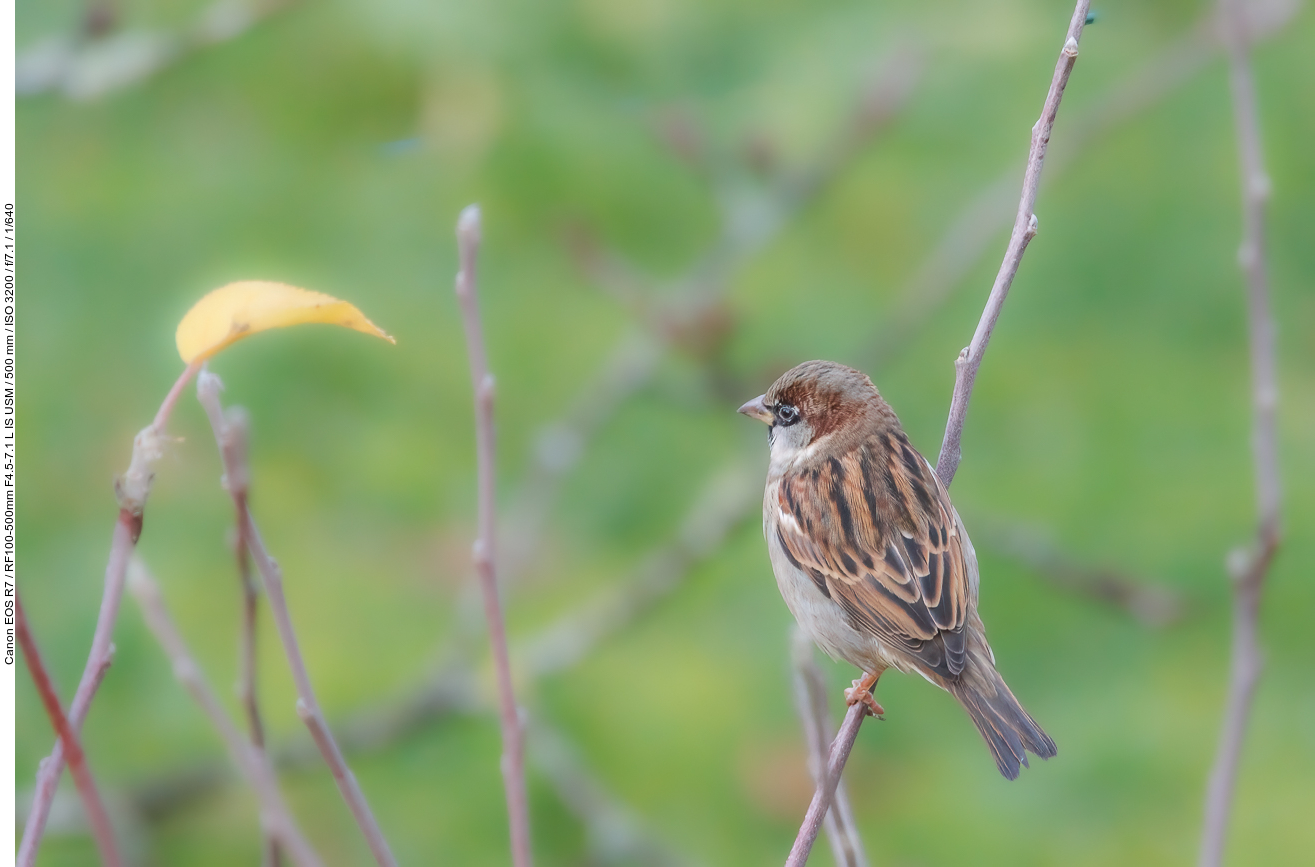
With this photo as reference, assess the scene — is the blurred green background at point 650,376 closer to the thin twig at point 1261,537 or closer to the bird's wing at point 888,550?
the bird's wing at point 888,550

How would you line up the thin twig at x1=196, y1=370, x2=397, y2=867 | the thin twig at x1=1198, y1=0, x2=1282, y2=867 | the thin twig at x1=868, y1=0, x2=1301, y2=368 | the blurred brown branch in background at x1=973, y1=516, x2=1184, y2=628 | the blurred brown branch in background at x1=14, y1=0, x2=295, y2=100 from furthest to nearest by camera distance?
1. the thin twig at x1=868, y1=0, x2=1301, y2=368
2. the blurred brown branch in background at x1=973, y1=516, x2=1184, y2=628
3. the blurred brown branch in background at x1=14, y1=0, x2=295, y2=100
4. the thin twig at x1=1198, y1=0, x2=1282, y2=867
5. the thin twig at x1=196, y1=370, x2=397, y2=867

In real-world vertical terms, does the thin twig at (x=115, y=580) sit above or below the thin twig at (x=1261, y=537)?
below

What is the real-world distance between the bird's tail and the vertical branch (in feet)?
4.36

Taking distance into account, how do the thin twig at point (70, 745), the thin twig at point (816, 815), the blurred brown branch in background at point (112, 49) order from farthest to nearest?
the blurred brown branch in background at point (112, 49), the thin twig at point (816, 815), the thin twig at point (70, 745)

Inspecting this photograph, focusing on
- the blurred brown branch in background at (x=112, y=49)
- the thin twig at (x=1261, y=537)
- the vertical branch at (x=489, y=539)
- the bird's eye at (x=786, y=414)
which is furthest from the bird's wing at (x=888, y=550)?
the blurred brown branch in background at (x=112, y=49)

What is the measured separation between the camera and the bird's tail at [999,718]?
7.50 feet

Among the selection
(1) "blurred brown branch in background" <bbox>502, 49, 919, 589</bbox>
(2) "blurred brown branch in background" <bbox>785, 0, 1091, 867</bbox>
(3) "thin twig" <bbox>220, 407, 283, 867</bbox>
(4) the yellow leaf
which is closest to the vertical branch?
(4) the yellow leaf

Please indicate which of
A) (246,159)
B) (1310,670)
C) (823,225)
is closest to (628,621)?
(823,225)

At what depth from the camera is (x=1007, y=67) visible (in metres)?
5.48

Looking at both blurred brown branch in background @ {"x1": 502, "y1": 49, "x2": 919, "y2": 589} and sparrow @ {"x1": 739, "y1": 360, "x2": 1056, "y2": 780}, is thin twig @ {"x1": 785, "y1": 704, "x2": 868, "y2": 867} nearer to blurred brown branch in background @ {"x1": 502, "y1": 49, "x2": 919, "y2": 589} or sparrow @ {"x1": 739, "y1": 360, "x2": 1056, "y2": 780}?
sparrow @ {"x1": 739, "y1": 360, "x2": 1056, "y2": 780}

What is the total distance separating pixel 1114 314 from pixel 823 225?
1.14 m

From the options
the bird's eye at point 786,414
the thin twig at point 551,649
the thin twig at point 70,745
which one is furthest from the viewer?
the thin twig at point 551,649

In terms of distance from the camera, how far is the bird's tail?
2287 millimetres

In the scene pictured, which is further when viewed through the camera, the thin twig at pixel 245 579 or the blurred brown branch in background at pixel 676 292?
the blurred brown branch in background at pixel 676 292
